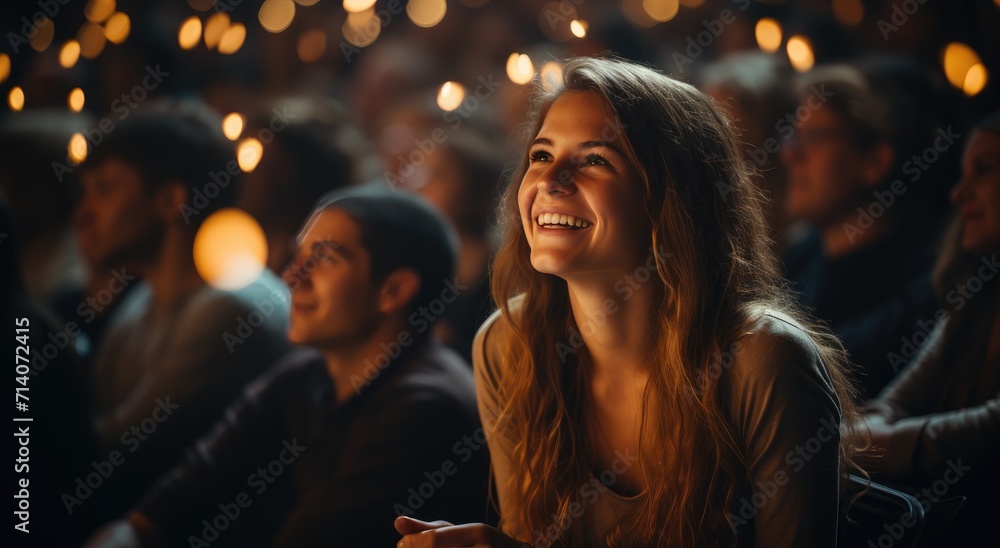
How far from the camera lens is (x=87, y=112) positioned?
407 centimetres

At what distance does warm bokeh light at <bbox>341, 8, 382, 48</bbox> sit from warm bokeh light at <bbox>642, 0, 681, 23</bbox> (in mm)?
1965

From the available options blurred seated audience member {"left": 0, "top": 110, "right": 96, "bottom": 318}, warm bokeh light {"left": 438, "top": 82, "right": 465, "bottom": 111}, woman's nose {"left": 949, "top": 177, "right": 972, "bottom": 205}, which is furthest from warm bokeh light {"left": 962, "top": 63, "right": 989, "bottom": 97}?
blurred seated audience member {"left": 0, "top": 110, "right": 96, "bottom": 318}

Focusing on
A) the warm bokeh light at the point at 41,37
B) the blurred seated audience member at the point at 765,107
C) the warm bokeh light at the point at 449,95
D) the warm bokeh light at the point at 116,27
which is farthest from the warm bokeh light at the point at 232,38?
the blurred seated audience member at the point at 765,107

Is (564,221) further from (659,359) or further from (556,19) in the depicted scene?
(556,19)

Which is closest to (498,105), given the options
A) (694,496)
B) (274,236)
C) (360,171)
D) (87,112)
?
(360,171)

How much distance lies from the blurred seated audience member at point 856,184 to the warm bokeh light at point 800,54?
0.40 feet

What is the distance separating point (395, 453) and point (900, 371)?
5.69ft

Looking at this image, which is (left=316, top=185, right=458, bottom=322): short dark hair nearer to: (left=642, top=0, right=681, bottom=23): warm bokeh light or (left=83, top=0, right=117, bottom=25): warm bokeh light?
(left=83, top=0, right=117, bottom=25): warm bokeh light

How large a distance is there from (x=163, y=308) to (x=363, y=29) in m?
3.49

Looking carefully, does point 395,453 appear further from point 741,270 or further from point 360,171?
point 360,171

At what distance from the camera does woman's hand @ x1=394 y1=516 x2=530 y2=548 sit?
1.62 m

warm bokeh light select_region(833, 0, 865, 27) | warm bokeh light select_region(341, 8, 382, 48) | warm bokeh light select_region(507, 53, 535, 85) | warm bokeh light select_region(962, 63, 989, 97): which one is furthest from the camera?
warm bokeh light select_region(341, 8, 382, 48)

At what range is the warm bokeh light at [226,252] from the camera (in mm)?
3160

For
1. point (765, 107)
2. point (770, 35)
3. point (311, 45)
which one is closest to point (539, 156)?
point (765, 107)
